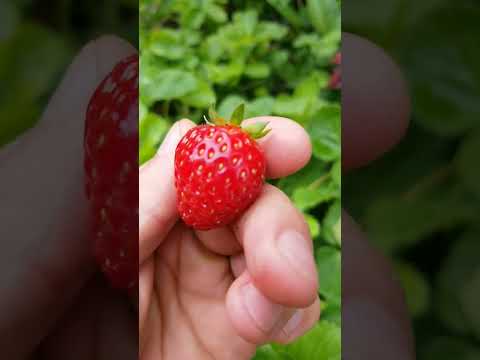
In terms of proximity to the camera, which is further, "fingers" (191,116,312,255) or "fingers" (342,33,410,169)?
"fingers" (191,116,312,255)

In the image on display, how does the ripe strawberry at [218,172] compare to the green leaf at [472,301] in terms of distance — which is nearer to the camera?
the green leaf at [472,301]

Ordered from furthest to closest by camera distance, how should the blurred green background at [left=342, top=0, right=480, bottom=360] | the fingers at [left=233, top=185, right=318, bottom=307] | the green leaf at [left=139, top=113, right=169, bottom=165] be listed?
the green leaf at [left=139, top=113, right=169, bottom=165]
the fingers at [left=233, top=185, right=318, bottom=307]
the blurred green background at [left=342, top=0, right=480, bottom=360]

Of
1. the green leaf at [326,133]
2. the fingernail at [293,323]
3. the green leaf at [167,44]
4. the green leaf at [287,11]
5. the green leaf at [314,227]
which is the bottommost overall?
the fingernail at [293,323]

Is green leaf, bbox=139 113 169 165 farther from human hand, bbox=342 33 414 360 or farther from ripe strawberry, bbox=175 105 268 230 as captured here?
human hand, bbox=342 33 414 360

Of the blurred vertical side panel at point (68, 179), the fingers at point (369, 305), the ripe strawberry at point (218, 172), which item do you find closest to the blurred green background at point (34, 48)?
the blurred vertical side panel at point (68, 179)

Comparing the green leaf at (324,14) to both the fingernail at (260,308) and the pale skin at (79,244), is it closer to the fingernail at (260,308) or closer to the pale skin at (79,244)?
the pale skin at (79,244)

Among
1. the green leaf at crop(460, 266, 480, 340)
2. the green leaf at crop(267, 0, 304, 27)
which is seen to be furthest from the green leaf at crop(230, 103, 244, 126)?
the green leaf at crop(460, 266, 480, 340)

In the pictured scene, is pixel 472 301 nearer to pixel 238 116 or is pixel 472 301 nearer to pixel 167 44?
pixel 238 116

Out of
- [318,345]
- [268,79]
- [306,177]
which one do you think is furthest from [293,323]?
[268,79]
